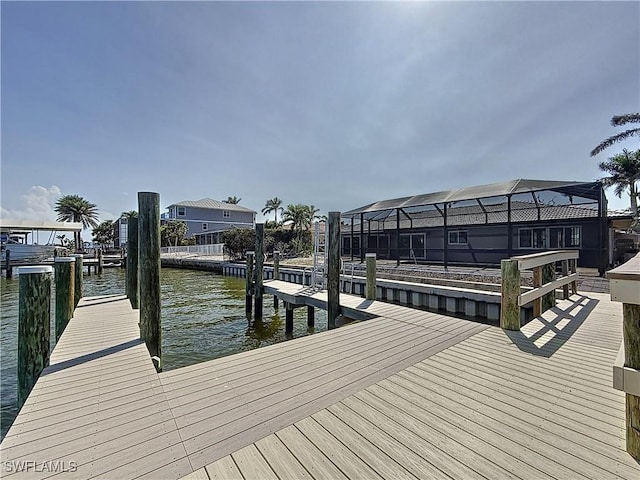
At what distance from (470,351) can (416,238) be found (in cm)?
1815

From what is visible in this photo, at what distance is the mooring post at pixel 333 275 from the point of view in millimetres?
6578

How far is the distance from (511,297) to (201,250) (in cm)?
3154

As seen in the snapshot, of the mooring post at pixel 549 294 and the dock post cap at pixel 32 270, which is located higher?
the dock post cap at pixel 32 270

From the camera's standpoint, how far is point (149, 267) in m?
4.32

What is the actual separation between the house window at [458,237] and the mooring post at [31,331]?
19.8m

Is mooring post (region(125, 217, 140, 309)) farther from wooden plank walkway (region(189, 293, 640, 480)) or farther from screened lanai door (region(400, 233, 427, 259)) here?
screened lanai door (region(400, 233, 427, 259))

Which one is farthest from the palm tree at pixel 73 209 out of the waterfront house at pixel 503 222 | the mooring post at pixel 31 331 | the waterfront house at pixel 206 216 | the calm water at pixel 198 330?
the mooring post at pixel 31 331

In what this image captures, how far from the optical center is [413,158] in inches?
656

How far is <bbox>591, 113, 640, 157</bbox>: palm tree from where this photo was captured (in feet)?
62.5

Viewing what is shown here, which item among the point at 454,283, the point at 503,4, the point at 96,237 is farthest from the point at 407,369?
the point at 96,237

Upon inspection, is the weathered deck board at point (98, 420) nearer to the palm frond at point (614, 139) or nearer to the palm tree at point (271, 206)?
the palm frond at point (614, 139)

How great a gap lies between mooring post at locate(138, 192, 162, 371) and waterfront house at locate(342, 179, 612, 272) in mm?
12836

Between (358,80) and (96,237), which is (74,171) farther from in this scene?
(96,237)

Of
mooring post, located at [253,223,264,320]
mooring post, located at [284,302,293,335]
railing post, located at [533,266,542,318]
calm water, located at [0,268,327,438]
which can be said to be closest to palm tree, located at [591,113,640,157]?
railing post, located at [533,266,542,318]
